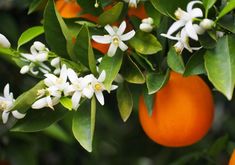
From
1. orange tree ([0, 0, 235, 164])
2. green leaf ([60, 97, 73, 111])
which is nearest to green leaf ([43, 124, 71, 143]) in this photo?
orange tree ([0, 0, 235, 164])

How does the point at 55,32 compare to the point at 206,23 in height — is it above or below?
below

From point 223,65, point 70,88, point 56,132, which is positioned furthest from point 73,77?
point 56,132

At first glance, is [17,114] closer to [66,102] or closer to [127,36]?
[66,102]

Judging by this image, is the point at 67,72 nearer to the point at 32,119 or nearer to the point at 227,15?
the point at 32,119

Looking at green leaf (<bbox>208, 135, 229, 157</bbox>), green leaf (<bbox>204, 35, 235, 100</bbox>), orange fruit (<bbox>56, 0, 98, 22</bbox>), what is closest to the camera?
green leaf (<bbox>204, 35, 235, 100</bbox>)

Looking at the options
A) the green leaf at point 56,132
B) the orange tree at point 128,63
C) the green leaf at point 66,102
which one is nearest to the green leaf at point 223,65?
the orange tree at point 128,63

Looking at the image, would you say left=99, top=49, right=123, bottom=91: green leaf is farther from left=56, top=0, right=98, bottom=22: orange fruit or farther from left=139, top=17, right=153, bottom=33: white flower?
left=56, top=0, right=98, bottom=22: orange fruit
